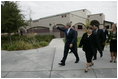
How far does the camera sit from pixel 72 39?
18.4 ft

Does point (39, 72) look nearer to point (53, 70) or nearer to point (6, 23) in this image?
point (53, 70)

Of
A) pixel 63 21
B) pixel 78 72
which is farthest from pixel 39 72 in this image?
pixel 63 21

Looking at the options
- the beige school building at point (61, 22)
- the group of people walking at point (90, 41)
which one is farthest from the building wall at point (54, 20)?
the group of people walking at point (90, 41)

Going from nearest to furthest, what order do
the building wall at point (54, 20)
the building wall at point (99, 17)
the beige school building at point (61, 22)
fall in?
1. the building wall at point (54, 20)
2. the beige school building at point (61, 22)
3. the building wall at point (99, 17)

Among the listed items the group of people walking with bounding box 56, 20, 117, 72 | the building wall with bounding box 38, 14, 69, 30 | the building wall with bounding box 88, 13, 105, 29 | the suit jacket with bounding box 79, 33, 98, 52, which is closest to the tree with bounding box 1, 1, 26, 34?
the group of people walking with bounding box 56, 20, 117, 72

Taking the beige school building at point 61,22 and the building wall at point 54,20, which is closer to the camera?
the building wall at point 54,20

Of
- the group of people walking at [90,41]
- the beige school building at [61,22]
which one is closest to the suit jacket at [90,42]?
the group of people walking at [90,41]

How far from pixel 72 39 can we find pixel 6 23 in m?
10.8

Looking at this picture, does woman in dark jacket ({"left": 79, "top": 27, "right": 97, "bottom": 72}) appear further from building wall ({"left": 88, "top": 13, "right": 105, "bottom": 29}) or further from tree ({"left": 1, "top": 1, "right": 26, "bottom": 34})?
building wall ({"left": 88, "top": 13, "right": 105, "bottom": 29})

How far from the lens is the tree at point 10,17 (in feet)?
48.1

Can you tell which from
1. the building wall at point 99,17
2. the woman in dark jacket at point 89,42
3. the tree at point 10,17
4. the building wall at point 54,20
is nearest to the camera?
the woman in dark jacket at point 89,42

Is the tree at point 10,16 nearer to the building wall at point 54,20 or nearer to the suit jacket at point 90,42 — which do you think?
the building wall at point 54,20

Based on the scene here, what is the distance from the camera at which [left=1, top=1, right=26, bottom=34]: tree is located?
48.1 feet

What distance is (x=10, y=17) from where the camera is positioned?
14.8m
